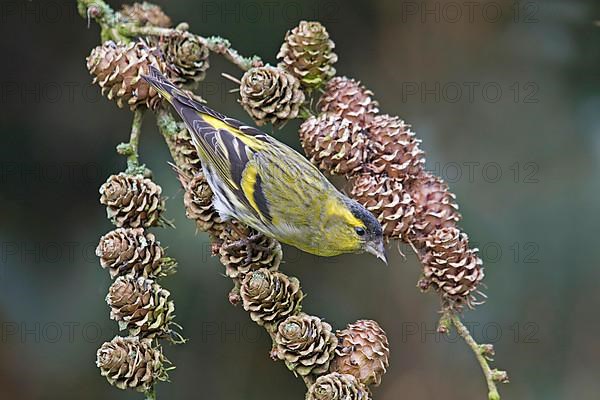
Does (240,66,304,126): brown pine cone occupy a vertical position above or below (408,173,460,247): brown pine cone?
above

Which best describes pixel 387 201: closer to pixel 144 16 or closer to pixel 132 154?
pixel 132 154

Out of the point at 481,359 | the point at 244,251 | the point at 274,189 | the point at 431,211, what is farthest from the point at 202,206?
the point at 481,359

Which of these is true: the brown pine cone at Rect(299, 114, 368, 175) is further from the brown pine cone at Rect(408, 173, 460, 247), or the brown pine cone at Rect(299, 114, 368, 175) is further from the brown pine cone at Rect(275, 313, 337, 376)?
the brown pine cone at Rect(275, 313, 337, 376)

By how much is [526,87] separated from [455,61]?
10.1 inches

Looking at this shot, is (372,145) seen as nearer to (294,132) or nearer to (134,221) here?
(134,221)

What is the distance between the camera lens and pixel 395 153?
161 cm

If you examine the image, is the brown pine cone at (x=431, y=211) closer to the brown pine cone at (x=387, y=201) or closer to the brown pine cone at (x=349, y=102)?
the brown pine cone at (x=387, y=201)

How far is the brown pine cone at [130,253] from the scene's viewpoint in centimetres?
139

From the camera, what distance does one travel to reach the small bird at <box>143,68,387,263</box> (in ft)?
5.42

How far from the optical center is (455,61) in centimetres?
254

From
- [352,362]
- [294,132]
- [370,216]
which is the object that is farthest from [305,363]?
[294,132]

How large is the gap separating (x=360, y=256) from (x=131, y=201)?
1.17 m

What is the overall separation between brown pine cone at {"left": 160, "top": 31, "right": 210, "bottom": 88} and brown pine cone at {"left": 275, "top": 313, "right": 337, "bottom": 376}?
60cm

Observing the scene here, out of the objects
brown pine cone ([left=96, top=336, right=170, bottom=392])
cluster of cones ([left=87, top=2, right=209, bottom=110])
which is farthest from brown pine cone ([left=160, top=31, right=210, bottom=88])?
brown pine cone ([left=96, top=336, right=170, bottom=392])
